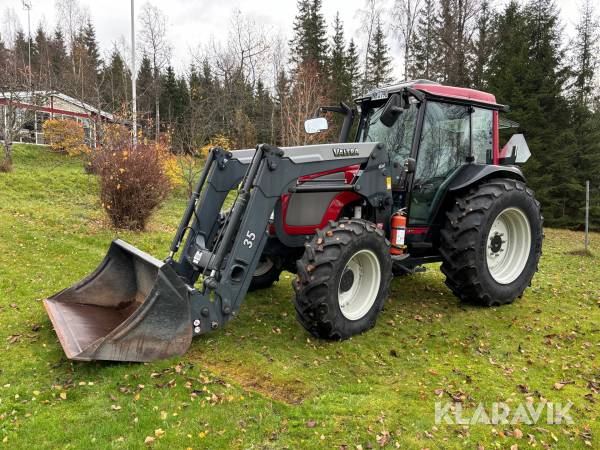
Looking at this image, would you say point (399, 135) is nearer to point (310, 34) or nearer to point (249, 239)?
point (249, 239)

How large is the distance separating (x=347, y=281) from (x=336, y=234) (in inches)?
25.2

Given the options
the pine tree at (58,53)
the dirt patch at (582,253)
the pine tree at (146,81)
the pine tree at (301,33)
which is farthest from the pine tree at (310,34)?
the dirt patch at (582,253)

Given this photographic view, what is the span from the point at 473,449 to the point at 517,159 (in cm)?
458

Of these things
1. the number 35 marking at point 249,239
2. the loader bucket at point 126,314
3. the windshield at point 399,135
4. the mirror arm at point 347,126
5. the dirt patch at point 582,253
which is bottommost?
the dirt patch at point 582,253

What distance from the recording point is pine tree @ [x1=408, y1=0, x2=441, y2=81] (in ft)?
83.9

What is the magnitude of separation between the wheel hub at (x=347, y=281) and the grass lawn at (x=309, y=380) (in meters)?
0.54

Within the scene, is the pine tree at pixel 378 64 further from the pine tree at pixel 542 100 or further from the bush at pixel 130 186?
the bush at pixel 130 186

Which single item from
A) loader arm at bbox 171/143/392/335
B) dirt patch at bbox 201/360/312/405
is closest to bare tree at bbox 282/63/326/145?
loader arm at bbox 171/143/392/335

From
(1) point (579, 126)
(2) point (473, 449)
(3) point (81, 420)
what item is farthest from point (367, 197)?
(1) point (579, 126)

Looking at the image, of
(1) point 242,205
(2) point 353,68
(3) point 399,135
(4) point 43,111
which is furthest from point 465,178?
(2) point 353,68

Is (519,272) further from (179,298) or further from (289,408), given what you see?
(179,298)

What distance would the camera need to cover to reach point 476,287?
5258mm

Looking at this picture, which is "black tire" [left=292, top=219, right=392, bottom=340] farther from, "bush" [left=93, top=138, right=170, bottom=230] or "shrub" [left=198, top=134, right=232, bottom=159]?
"shrub" [left=198, top=134, right=232, bottom=159]

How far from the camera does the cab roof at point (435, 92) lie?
5.31 m
